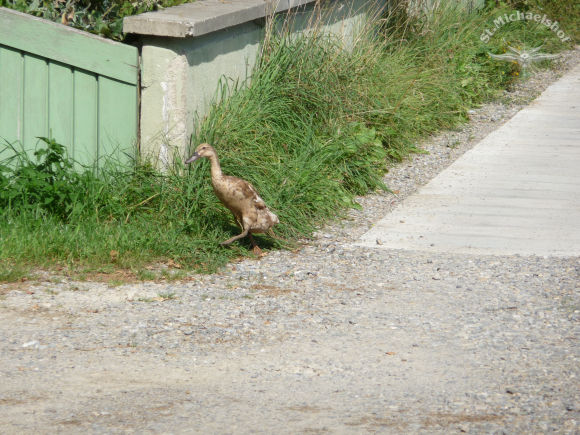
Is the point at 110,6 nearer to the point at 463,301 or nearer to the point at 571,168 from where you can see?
the point at 463,301

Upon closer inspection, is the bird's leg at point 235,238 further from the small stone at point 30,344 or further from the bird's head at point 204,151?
the small stone at point 30,344

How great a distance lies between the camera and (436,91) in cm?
1012

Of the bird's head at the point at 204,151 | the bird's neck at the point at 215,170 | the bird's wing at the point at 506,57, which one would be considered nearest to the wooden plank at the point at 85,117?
the bird's head at the point at 204,151

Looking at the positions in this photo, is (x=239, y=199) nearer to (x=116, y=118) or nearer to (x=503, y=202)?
(x=116, y=118)

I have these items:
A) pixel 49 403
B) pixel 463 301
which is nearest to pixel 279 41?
pixel 463 301

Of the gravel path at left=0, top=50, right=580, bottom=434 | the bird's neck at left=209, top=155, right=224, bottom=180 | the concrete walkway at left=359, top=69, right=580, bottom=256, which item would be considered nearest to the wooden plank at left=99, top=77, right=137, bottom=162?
the bird's neck at left=209, top=155, right=224, bottom=180

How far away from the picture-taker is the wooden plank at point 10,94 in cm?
637

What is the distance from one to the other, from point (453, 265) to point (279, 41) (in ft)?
11.0

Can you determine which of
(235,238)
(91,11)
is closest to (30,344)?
(235,238)

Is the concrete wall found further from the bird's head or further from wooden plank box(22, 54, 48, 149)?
wooden plank box(22, 54, 48, 149)

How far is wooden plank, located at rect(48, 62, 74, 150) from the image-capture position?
21.0 ft

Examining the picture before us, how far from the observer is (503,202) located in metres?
7.28

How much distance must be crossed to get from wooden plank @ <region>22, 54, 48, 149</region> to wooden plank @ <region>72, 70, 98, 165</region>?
0.25m

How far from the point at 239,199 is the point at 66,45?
6.38 ft
